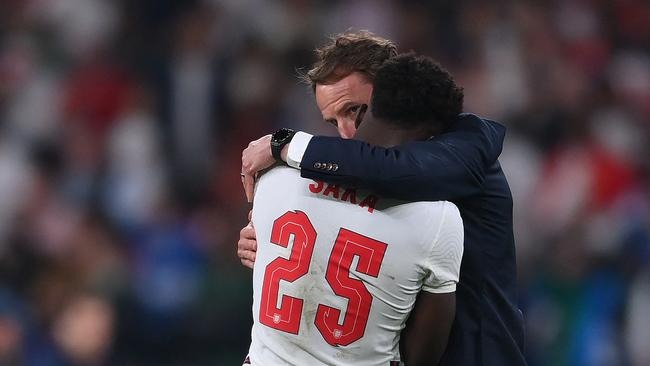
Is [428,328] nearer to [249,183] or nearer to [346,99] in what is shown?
[249,183]

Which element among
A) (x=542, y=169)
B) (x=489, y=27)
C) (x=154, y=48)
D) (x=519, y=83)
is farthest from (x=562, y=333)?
(x=154, y=48)

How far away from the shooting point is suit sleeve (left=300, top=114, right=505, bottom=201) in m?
2.53

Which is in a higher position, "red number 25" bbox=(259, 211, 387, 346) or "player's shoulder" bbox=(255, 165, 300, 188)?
"player's shoulder" bbox=(255, 165, 300, 188)

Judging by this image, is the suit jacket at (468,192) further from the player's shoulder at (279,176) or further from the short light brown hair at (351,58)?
the short light brown hair at (351,58)

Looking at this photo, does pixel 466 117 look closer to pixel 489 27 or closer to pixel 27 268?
pixel 27 268

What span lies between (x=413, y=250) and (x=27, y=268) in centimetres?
383

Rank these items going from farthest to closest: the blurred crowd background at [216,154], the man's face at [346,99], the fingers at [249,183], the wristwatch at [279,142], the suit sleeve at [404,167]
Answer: the blurred crowd background at [216,154] → the man's face at [346,99] → the fingers at [249,183] → the wristwatch at [279,142] → the suit sleeve at [404,167]

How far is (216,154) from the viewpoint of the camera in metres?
7.30

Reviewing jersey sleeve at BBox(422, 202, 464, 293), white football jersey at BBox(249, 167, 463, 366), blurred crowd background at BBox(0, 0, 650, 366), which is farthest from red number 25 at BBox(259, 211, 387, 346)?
blurred crowd background at BBox(0, 0, 650, 366)

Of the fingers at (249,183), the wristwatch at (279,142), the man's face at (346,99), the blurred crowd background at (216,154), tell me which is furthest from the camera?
the blurred crowd background at (216,154)

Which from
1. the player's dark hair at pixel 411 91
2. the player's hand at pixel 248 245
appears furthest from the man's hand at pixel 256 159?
the player's dark hair at pixel 411 91

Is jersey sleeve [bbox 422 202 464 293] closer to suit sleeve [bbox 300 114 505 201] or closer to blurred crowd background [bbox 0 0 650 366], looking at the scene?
suit sleeve [bbox 300 114 505 201]

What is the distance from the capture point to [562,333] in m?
6.40

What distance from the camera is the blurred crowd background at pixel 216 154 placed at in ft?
19.3
